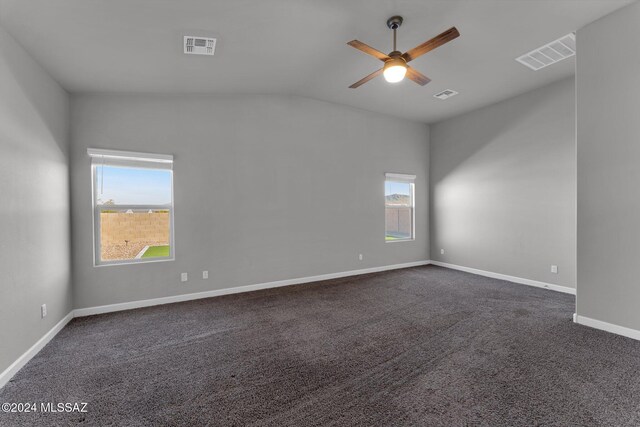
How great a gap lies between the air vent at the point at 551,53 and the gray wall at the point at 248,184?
8.43 feet

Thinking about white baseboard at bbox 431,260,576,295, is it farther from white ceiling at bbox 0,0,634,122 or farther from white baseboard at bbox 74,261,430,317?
white ceiling at bbox 0,0,634,122

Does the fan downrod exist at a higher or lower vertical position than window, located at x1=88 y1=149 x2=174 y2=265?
higher

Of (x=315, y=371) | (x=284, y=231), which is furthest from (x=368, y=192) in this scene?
(x=315, y=371)

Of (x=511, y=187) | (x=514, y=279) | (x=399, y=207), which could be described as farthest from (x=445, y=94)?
(x=514, y=279)

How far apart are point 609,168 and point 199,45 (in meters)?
4.49

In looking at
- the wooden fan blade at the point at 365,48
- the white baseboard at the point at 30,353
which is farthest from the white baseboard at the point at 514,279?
the white baseboard at the point at 30,353

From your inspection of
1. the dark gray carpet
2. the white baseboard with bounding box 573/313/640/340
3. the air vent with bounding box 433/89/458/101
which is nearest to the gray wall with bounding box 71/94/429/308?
the dark gray carpet

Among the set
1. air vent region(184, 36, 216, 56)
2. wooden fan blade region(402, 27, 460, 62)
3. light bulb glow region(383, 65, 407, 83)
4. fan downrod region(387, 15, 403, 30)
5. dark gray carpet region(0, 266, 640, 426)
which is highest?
fan downrod region(387, 15, 403, 30)

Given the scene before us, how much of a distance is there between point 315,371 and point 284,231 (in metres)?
2.77

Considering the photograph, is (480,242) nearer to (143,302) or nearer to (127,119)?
(143,302)

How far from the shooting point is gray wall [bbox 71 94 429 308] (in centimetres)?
356

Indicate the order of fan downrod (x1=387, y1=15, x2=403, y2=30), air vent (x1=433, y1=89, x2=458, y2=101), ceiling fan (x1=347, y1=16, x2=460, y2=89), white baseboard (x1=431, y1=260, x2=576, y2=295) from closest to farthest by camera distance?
ceiling fan (x1=347, y1=16, x2=460, y2=89) < fan downrod (x1=387, y1=15, x2=403, y2=30) < white baseboard (x1=431, y1=260, x2=576, y2=295) < air vent (x1=433, y1=89, x2=458, y2=101)

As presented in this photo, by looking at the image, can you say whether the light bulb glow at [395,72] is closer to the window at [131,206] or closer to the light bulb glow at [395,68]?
the light bulb glow at [395,68]

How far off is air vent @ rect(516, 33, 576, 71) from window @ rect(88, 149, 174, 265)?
198 inches
